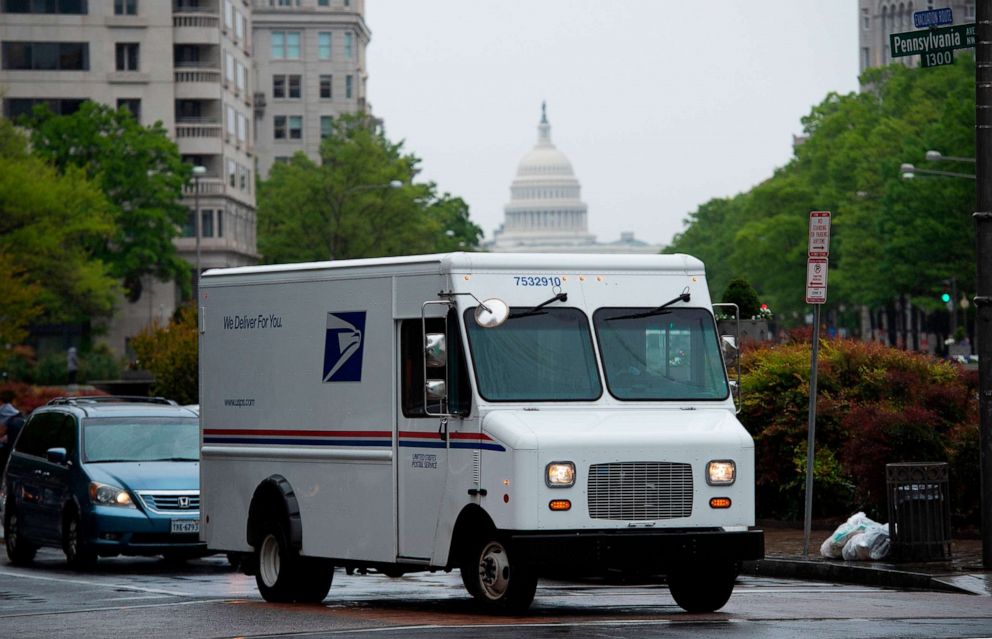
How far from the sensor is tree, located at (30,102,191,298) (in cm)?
8694

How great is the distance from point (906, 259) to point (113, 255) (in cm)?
3358

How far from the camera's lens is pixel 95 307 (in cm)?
7788

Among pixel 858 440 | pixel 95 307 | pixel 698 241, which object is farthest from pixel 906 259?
pixel 698 241

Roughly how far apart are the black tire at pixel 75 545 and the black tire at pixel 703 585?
26.5 feet

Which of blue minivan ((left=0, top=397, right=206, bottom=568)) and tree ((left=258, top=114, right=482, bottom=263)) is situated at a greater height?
tree ((left=258, top=114, right=482, bottom=263))

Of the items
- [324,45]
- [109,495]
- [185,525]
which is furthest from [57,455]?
[324,45]

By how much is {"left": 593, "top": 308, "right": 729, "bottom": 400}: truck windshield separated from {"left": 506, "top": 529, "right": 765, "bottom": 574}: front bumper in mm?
1148

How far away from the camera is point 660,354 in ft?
50.4

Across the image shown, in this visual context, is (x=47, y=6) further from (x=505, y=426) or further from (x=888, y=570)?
(x=505, y=426)

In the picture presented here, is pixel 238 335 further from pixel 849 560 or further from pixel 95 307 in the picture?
pixel 95 307

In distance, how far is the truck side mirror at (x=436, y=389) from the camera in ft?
48.8

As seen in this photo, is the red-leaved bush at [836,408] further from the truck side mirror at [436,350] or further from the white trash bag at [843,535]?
the truck side mirror at [436,350]

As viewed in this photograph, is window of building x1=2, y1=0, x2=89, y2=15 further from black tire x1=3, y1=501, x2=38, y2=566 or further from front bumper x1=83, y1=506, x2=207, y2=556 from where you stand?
front bumper x1=83, y1=506, x2=207, y2=556

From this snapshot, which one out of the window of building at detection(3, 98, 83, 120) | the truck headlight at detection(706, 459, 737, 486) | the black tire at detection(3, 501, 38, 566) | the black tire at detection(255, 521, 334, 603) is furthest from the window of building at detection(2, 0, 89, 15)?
the truck headlight at detection(706, 459, 737, 486)
